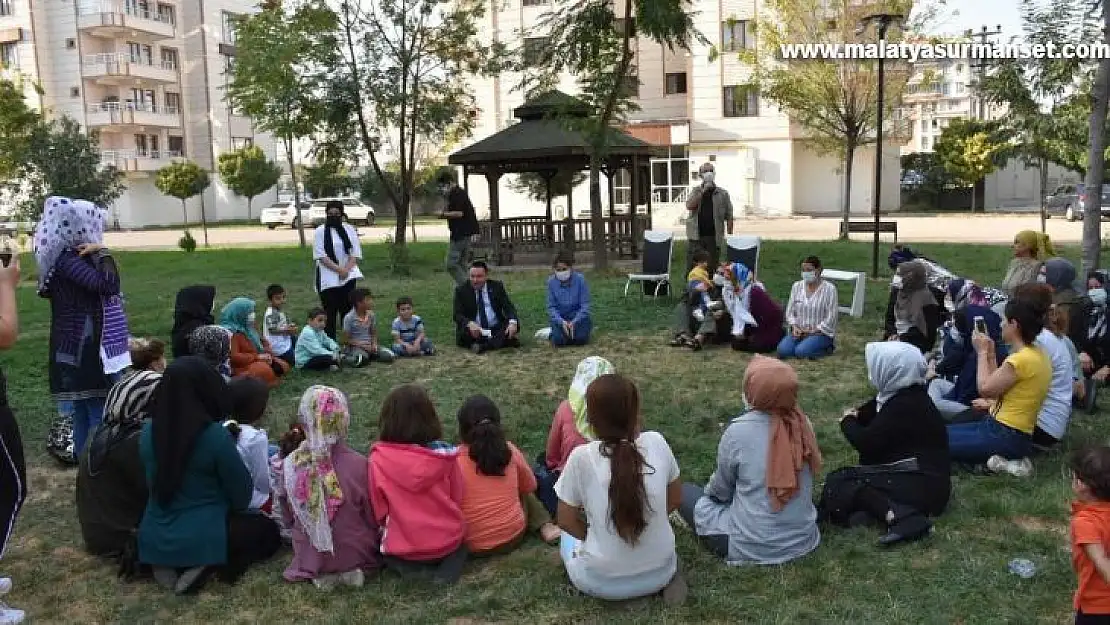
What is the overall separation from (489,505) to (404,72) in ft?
52.1

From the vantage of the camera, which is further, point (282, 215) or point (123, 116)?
point (123, 116)

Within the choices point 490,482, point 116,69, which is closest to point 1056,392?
point 490,482

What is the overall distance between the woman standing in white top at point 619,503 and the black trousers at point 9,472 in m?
2.23

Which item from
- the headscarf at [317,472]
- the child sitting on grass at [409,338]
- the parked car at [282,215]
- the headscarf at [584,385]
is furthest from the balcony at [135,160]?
the headscarf at [584,385]

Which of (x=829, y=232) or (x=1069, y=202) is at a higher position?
(x=1069, y=202)

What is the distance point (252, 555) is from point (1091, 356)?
5791mm

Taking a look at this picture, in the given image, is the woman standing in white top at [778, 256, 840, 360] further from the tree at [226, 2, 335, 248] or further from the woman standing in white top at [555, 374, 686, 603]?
the tree at [226, 2, 335, 248]

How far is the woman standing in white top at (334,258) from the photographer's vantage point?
30.9ft

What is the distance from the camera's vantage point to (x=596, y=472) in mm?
3473

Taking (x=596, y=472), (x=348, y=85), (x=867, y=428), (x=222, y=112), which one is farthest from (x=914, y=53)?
(x=222, y=112)

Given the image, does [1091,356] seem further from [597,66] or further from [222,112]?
[222,112]

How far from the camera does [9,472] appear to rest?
373 cm

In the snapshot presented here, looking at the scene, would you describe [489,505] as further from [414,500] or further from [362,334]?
[362,334]

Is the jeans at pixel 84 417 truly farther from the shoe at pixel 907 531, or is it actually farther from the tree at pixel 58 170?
the tree at pixel 58 170
